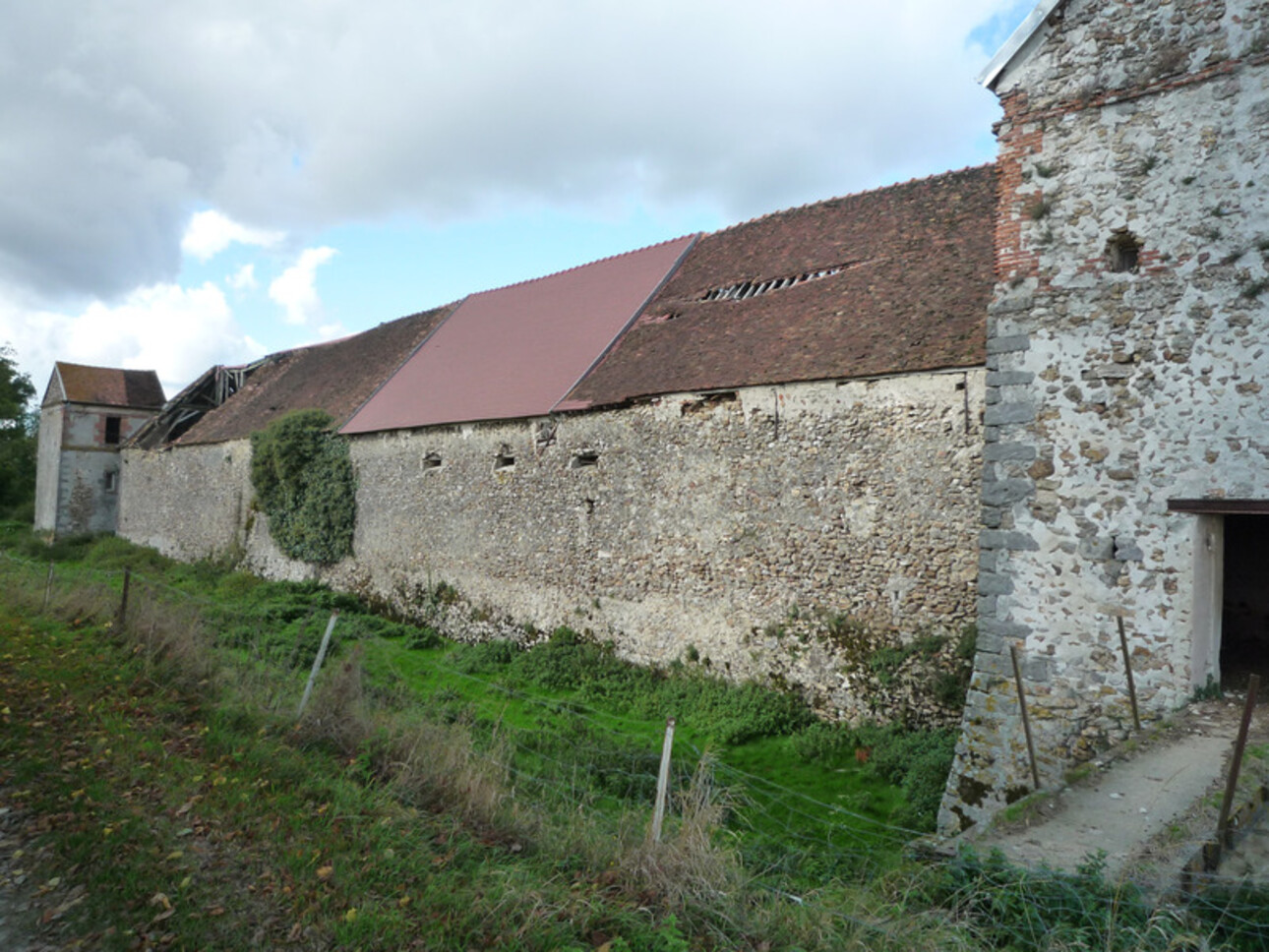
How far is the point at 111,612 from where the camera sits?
962cm

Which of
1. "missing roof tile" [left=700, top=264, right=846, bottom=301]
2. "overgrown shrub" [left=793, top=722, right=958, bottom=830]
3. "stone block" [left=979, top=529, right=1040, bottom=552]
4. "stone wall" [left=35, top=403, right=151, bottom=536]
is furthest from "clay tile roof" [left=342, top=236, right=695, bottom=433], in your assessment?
"stone wall" [left=35, top=403, right=151, bottom=536]

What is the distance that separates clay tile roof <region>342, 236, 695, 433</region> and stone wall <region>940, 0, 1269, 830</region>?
8329 millimetres

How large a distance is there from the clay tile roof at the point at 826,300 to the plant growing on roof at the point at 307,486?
24.7 ft

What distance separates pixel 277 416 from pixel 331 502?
4.61 metres

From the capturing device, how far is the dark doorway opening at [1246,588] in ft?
27.6

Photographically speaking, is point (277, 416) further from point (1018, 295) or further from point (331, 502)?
point (1018, 295)

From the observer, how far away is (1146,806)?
15.8 feet

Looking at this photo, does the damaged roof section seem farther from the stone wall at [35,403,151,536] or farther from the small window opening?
the small window opening

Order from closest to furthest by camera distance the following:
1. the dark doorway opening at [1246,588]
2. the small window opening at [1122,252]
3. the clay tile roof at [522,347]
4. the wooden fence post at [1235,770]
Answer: the wooden fence post at [1235,770] → the small window opening at [1122,252] → the dark doorway opening at [1246,588] → the clay tile roof at [522,347]

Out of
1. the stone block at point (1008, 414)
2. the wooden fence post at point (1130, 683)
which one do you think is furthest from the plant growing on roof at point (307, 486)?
the wooden fence post at point (1130, 683)

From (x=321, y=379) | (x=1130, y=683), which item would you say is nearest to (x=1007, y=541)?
(x=1130, y=683)

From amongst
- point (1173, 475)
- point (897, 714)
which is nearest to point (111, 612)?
point (897, 714)

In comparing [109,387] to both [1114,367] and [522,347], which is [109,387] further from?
[1114,367]

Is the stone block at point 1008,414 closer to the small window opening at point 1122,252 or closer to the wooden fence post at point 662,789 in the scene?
the small window opening at point 1122,252
